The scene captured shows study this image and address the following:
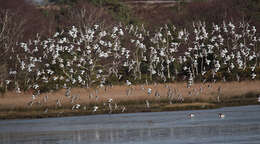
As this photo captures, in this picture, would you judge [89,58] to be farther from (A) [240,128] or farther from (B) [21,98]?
(A) [240,128]

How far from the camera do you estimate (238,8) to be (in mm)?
78250

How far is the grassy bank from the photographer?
136ft

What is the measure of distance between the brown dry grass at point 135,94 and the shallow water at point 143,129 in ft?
16.3

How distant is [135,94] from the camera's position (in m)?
46.1

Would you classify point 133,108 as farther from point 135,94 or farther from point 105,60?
point 105,60

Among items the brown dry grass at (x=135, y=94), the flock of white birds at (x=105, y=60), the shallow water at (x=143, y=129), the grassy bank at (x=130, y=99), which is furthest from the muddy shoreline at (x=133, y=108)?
the flock of white birds at (x=105, y=60)

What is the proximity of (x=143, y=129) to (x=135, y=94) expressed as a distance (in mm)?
14944

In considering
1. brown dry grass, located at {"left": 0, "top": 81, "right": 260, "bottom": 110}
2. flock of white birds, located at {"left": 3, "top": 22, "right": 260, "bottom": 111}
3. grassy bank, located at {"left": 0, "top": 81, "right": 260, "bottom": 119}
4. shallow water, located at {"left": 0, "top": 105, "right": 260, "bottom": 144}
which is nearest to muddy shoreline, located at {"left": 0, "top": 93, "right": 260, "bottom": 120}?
grassy bank, located at {"left": 0, "top": 81, "right": 260, "bottom": 119}

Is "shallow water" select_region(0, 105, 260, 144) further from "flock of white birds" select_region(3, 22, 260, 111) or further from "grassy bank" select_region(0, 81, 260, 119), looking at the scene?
"flock of white birds" select_region(3, 22, 260, 111)

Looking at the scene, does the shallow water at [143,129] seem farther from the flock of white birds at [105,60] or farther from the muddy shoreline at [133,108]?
the flock of white birds at [105,60]

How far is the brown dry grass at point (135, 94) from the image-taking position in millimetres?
44500

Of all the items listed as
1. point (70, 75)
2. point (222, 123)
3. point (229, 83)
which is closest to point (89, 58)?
point (70, 75)

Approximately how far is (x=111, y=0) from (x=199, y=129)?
71083 mm

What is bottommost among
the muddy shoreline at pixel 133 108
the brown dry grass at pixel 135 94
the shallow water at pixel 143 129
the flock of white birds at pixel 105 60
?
the shallow water at pixel 143 129
